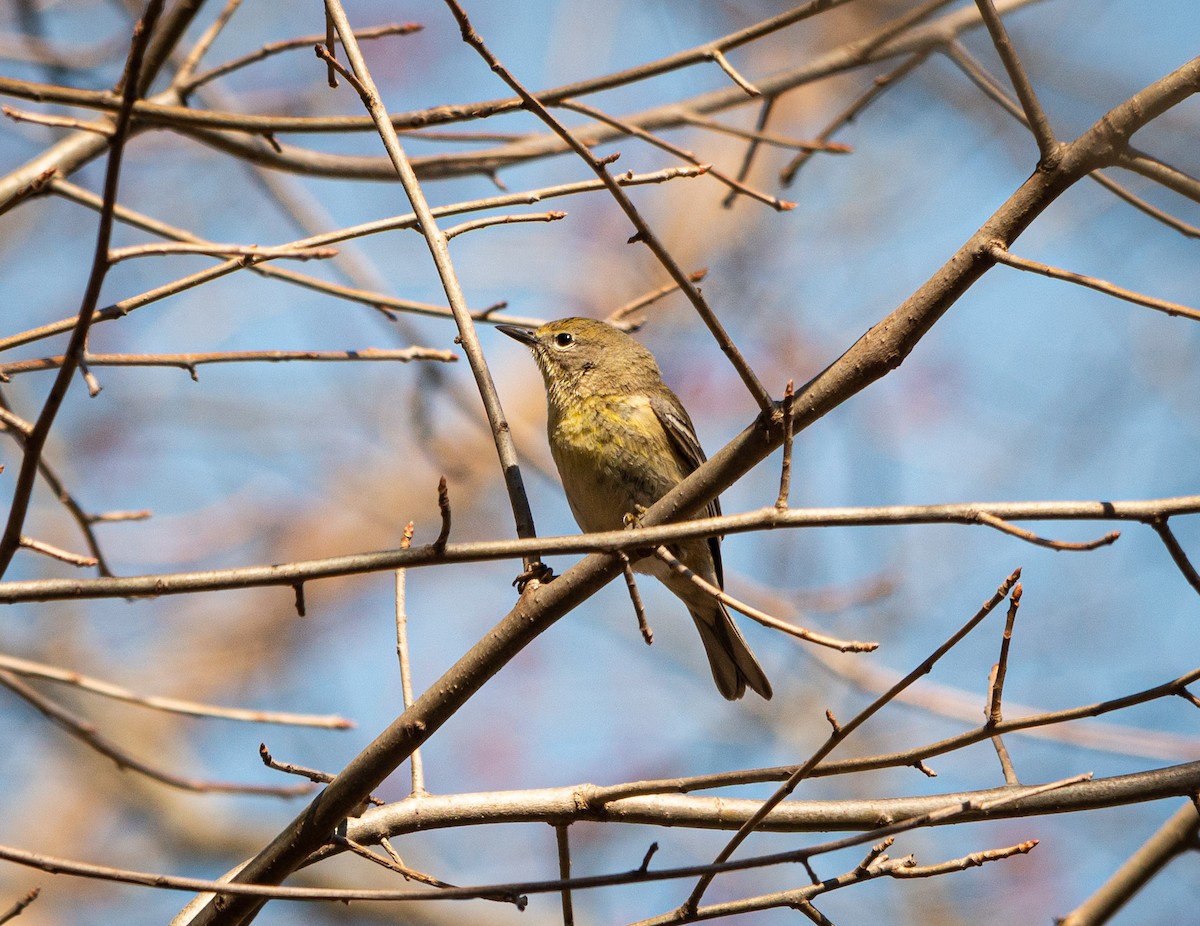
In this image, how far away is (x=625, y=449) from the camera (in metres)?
5.11

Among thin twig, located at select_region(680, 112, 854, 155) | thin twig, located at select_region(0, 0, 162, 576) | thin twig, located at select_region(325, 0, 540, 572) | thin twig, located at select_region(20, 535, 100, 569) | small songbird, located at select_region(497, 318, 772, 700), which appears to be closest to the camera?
thin twig, located at select_region(0, 0, 162, 576)

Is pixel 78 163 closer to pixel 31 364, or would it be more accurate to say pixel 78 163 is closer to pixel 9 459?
pixel 31 364

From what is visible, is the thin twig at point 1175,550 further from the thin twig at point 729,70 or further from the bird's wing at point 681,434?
the bird's wing at point 681,434

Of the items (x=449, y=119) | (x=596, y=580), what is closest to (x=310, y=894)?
(x=596, y=580)

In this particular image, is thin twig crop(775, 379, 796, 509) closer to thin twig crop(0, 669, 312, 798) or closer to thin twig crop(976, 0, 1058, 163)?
thin twig crop(976, 0, 1058, 163)

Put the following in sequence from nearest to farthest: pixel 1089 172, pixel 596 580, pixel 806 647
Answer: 1. pixel 1089 172
2. pixel 596 580
3. pixel 806 647

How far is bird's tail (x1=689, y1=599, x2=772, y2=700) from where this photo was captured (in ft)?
17.9

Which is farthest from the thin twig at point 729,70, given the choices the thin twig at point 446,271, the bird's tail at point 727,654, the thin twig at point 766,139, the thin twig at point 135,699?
the bird's tail at point 727,654

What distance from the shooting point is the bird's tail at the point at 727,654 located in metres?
5.45

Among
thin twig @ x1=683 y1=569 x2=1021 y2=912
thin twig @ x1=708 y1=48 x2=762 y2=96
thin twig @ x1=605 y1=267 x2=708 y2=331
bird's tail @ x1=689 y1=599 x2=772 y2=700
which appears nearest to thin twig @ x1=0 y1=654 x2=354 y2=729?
thin twig @ x1=683 y1=569 x2=1021 y2=912

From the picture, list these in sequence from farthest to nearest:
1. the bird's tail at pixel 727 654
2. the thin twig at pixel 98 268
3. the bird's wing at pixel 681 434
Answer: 1. the bird's tail at pixel 727 654
2. the bird's wing at pixel 681 434
3. the thin twig at pixel 98 268

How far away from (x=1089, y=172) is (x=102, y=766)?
976 centimetres

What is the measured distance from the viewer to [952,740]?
2.36m

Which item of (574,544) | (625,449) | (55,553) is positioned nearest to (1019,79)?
(574,544)
